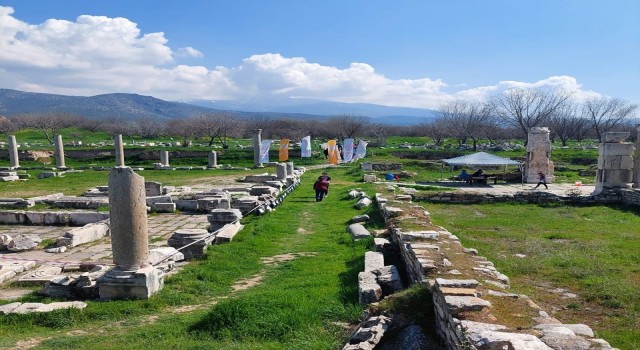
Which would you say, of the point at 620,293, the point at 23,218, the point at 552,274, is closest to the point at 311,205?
the point at 23,218

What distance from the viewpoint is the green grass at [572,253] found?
20.1 feet

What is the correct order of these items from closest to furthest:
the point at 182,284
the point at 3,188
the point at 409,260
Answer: the point at 409,260 < the point at 182,284 < the point at 3,188

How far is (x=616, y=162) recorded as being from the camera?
727 inches

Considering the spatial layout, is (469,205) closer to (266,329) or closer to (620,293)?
(620,293)

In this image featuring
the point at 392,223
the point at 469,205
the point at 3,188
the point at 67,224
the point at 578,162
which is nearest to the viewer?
the point at 392,223

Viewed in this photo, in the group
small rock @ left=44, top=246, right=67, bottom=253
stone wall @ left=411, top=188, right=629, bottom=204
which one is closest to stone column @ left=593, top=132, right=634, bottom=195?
stone wall @ left=411, top=188, right=629, bottom=204

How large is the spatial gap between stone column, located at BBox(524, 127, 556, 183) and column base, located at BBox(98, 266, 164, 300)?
80.4ft

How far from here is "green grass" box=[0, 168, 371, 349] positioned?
575 cm

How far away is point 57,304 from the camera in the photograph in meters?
7.11

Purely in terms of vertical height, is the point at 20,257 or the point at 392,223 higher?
the point at 392,223

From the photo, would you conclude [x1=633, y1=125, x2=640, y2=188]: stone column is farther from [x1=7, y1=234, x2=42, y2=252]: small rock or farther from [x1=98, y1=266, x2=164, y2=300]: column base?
[x1=7, y1=234, x2=42, y2=252]: small rock

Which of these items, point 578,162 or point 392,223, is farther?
point 578,162

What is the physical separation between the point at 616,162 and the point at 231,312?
708 inches

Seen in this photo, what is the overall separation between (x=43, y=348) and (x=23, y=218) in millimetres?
11879
